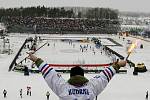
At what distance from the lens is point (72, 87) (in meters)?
3.55

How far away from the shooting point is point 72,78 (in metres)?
3.61

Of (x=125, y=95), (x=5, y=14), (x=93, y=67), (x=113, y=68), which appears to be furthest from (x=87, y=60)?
(x=5, y=14)

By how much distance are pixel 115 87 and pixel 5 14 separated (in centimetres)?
11846

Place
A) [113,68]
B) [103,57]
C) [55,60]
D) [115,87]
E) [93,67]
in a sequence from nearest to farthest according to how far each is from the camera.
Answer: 1. [113,68]
2. [115,87]
3. [93,67]
4. [55,60]
5. [103,57]

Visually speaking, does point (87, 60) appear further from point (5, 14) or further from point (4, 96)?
point (5, 14)

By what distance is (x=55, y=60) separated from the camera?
41.9m

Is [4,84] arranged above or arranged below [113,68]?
below

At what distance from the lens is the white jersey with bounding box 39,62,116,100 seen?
11.6 ft

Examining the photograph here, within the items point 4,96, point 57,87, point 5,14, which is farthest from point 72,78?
point 5,14

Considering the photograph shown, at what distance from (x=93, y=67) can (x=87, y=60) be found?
22.6ft

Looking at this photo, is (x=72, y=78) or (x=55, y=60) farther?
(x=55, y=60)

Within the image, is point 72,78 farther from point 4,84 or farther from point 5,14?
point 5,14

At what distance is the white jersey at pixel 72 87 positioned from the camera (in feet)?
11.6

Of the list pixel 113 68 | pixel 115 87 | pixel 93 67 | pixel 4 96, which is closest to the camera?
pixel 113 68
